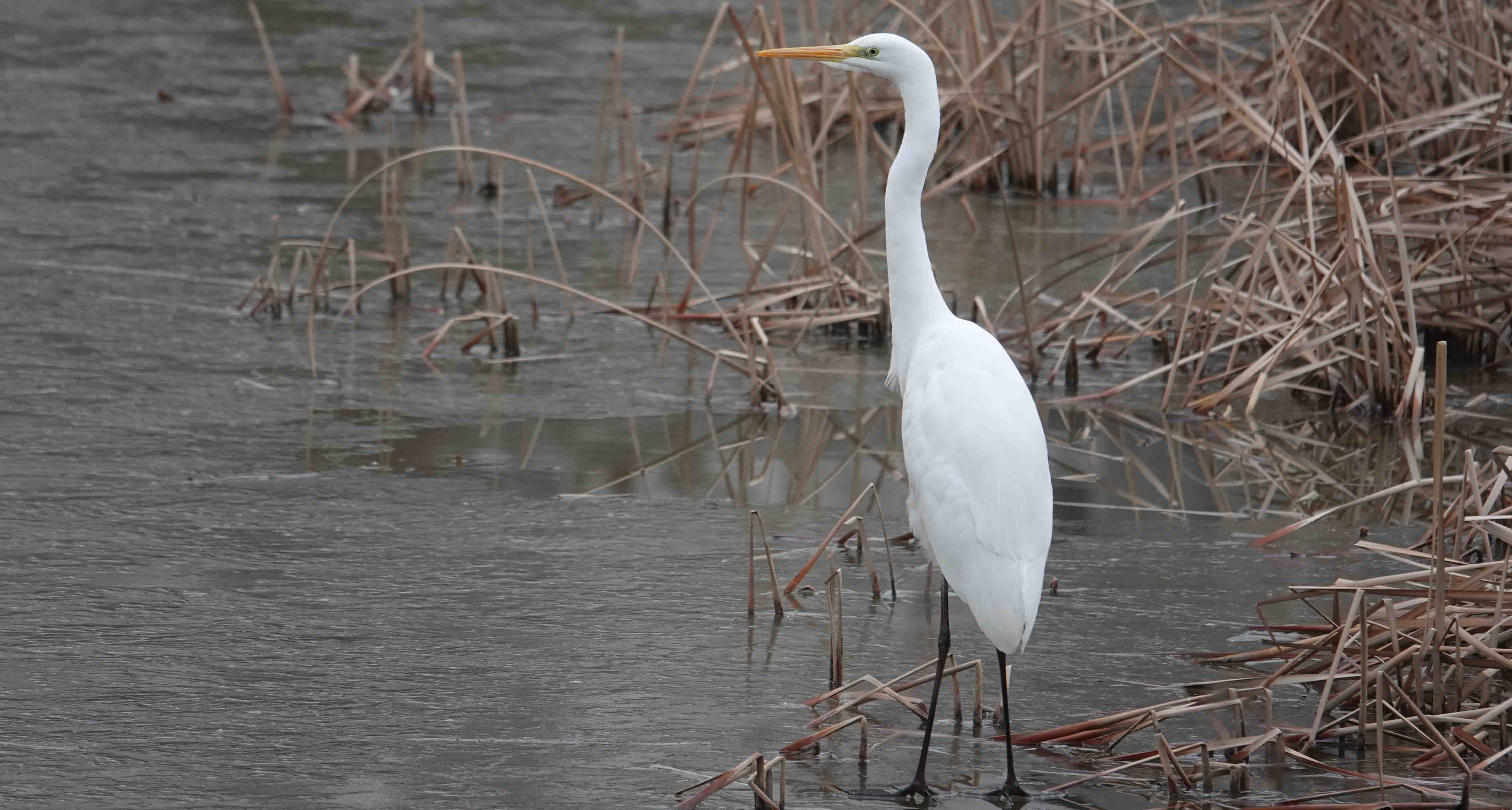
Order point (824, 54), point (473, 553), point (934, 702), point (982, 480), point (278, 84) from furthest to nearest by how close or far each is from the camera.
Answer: point (278, 84), point (473, 553), point (824, 54), point (982, 480), point (934, 702)

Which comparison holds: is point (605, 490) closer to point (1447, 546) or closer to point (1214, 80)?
point (1447, 546)

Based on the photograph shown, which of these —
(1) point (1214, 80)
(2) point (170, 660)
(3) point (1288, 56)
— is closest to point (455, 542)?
(2) point (170, 660)

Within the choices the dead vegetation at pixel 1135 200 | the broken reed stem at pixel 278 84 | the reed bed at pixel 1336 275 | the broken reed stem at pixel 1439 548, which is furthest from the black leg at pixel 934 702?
the broken reed stem at pixel 278 84

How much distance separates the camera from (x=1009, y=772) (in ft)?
11.0

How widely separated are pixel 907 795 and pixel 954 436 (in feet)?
2.67

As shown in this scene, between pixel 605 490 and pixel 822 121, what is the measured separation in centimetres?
317

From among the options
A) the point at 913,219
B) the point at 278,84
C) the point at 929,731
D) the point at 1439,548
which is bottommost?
the point at 929,731

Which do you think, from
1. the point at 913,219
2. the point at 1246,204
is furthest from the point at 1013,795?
the point at 1246,204

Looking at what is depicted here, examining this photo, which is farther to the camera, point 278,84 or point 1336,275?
point 278,84

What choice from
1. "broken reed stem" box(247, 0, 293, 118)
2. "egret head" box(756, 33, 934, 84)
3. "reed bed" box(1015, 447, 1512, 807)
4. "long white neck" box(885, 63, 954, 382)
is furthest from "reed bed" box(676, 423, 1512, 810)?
"broken reed stem" box(247, 0, 293, 118)

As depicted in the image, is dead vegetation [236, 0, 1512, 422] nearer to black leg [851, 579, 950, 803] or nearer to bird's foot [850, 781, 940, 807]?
black leg [851, 579, 950, 803]

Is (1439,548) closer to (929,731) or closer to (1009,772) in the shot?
(1009,772)

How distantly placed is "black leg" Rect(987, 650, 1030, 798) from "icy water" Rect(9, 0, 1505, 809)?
0.21 feet

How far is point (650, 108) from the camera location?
12195 millimetres
